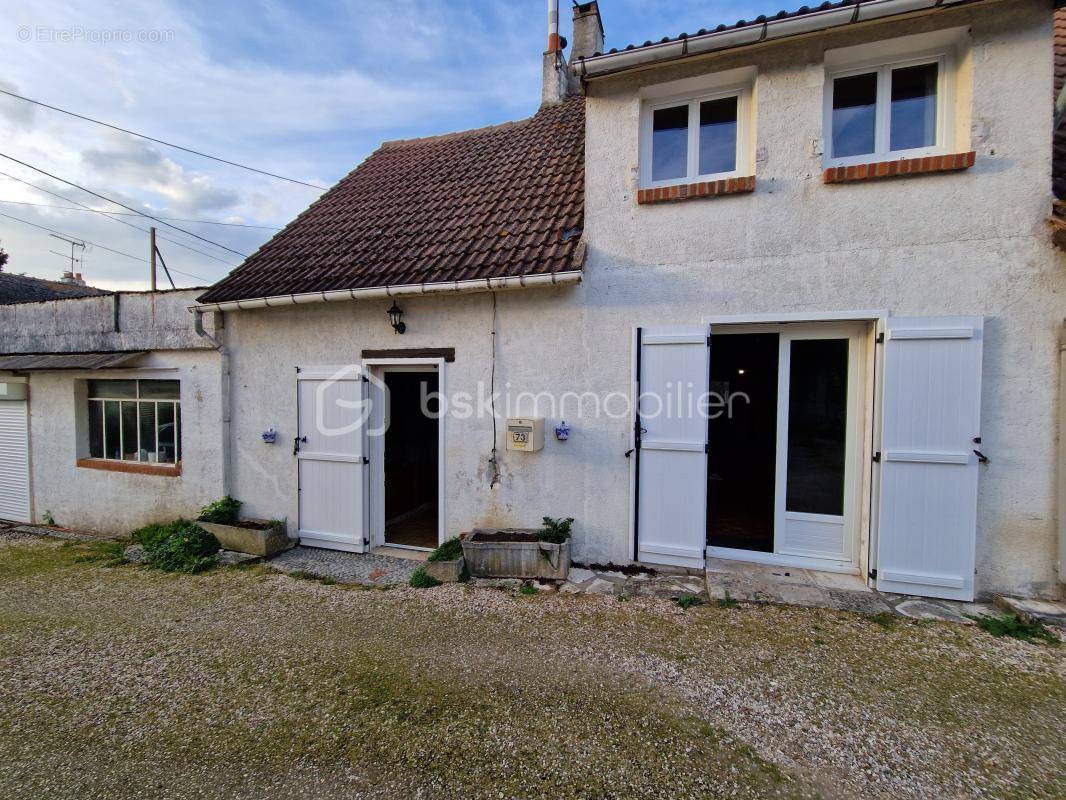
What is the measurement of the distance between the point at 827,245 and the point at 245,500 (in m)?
7.89

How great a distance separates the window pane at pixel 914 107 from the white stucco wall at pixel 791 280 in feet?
1.17

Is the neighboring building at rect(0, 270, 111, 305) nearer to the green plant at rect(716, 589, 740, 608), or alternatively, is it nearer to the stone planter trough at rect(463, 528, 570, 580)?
the stone planter trough at rect(463, 528, 570, 580)

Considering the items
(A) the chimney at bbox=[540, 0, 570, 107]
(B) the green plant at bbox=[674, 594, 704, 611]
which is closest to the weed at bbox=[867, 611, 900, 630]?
(B) the green plant at bbox=[674, 594, 704, 611]

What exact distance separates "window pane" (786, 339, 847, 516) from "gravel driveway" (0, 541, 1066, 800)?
1.30 m

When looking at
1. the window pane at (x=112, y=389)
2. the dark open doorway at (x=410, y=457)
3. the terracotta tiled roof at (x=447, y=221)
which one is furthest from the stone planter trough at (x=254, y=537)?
the terracotta tiled roof at (x=447, y=221)

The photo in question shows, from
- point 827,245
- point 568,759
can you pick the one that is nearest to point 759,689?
point 568,759

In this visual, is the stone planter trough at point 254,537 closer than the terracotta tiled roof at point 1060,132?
No

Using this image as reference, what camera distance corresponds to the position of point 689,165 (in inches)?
195

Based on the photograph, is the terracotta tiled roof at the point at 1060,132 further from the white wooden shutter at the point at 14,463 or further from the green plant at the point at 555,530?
the white wooden shutter at the point at 14,463

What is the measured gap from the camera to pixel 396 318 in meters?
5.47

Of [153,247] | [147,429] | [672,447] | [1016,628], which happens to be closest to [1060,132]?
[1016,628]

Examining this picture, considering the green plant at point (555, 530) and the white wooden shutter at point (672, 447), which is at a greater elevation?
the white wooden shutter at point (672, 447)

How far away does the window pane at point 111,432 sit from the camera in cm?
713

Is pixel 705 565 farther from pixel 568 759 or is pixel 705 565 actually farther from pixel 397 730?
pixel 397 730
